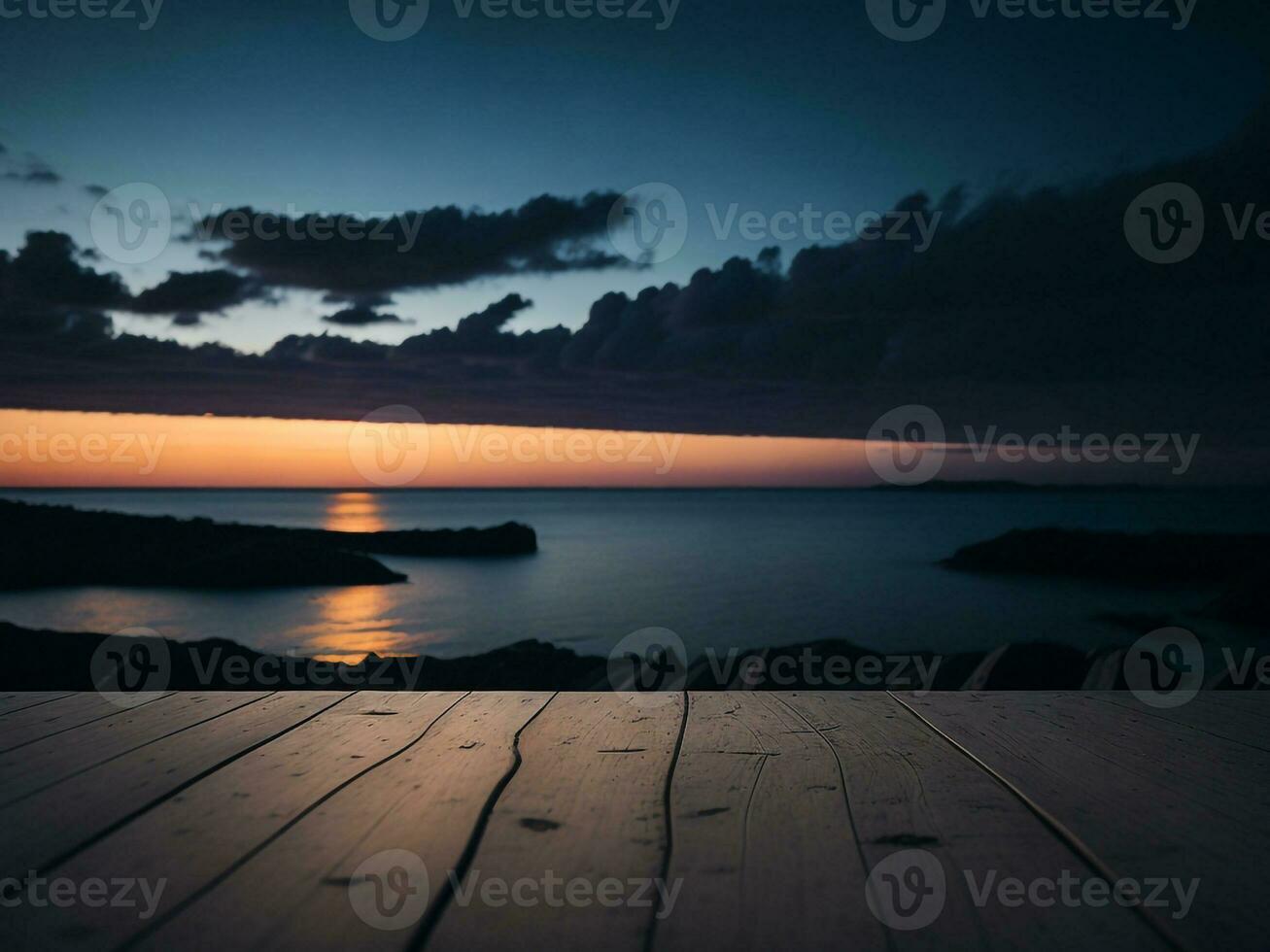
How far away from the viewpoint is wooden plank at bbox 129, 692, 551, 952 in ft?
3.16

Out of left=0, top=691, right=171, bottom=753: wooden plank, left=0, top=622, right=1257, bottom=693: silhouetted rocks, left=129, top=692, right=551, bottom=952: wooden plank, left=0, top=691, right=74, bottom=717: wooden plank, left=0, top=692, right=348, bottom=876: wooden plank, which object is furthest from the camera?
left=0, top=622, right=1257, bottom=693: silhouetted rocks

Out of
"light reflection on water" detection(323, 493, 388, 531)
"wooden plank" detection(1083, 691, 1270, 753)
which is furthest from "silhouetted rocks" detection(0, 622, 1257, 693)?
"light reflection on water" detection(323, 493, 388, 531)

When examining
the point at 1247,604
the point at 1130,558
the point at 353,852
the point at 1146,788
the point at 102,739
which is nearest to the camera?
the point at 353,852

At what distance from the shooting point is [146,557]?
23.0 metres

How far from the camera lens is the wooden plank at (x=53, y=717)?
1.87 m

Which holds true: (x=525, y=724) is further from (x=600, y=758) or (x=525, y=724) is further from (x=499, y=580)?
(x=499, y=580)

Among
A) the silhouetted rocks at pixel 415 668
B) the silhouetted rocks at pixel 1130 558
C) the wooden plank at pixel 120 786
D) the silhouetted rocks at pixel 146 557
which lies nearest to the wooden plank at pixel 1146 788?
the wooden plank at pixel 120 786

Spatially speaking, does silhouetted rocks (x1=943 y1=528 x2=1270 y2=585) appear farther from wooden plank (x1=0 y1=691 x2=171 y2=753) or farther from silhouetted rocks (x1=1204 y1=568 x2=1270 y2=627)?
wooden plank (x1=0 y1=691 x2=171 y2=753)

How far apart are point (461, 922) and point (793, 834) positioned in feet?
1.79

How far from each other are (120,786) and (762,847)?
121 cm

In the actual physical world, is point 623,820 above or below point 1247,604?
above

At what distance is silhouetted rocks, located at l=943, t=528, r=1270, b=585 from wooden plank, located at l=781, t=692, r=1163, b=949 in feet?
90.6

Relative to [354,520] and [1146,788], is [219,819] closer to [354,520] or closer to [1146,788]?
[1146,788]

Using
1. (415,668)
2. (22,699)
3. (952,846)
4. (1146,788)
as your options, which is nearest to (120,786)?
(22,699)
